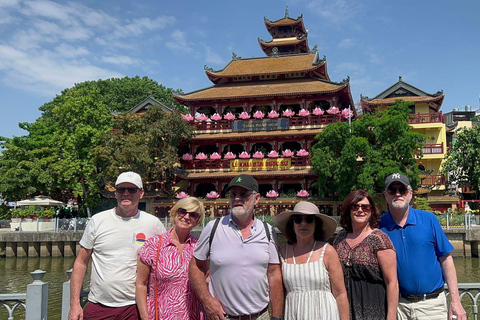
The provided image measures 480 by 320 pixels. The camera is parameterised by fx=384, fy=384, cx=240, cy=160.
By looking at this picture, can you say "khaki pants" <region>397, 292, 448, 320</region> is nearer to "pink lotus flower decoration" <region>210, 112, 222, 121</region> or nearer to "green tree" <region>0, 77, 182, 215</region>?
"green tree" <region>0, 77, 182, 215</region>

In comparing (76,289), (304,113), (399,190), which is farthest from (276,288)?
(304,113)

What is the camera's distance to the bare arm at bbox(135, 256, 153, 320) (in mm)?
3852

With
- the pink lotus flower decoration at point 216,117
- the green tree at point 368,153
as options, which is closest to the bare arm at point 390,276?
the green tree at point 368,153

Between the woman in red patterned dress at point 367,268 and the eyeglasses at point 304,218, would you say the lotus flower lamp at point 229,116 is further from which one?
the eyeglasses at point 304,218

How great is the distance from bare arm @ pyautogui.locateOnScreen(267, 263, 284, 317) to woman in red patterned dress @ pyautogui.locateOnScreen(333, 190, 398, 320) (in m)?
0.67

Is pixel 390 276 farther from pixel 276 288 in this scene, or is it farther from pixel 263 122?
pixel 263 122

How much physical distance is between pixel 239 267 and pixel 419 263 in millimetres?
1876

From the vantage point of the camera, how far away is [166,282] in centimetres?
386

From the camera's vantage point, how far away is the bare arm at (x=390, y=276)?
361 cm

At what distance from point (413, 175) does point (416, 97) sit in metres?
12.2

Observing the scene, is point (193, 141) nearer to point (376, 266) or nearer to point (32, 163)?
point (32, 163)

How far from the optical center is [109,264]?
4.06m

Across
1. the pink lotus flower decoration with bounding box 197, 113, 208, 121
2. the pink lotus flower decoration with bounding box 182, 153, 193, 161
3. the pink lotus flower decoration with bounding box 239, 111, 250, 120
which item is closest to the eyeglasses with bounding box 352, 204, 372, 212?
the pink lotus flower decoration with bounding box 239, 111, 250, 120

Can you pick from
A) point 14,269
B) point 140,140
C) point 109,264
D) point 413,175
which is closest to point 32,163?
point 140,140
